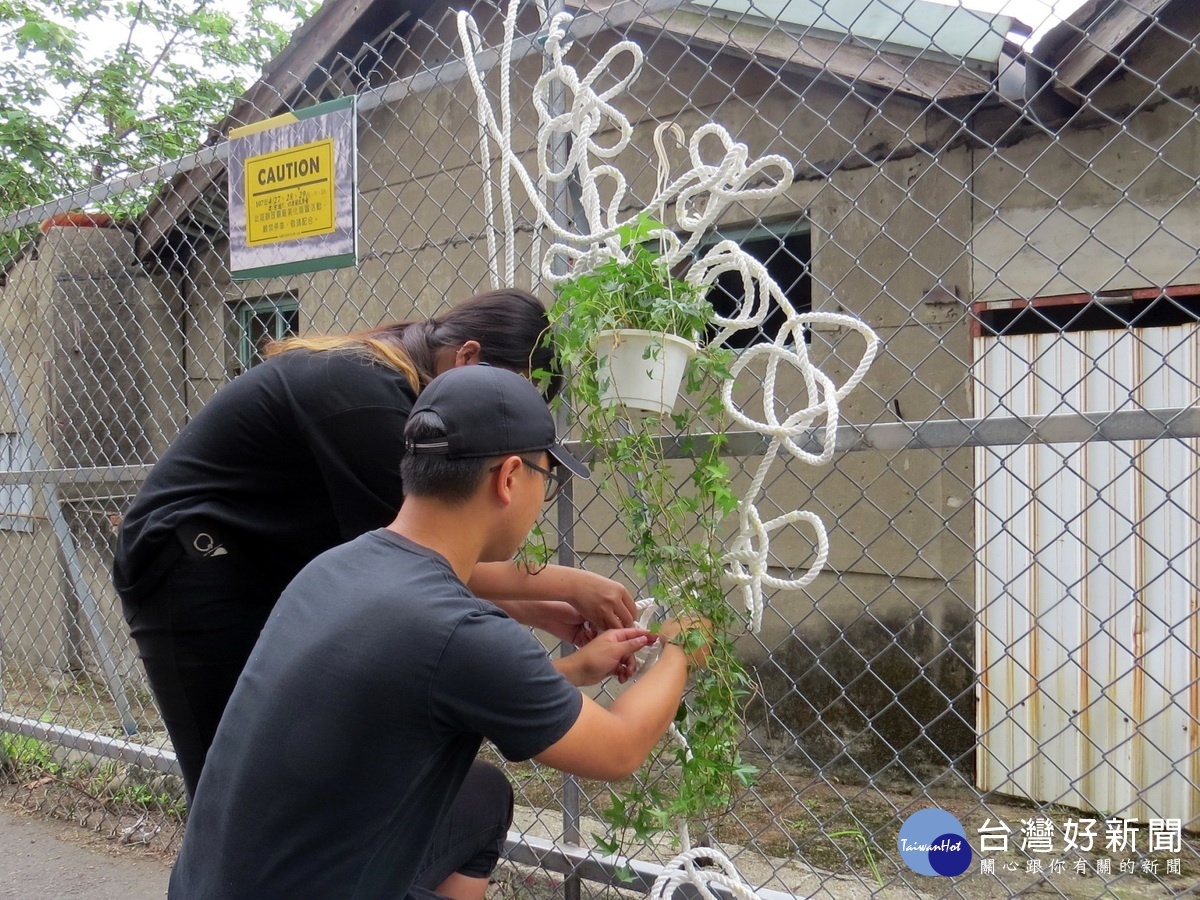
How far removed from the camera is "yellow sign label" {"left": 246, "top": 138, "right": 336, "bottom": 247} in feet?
9.30

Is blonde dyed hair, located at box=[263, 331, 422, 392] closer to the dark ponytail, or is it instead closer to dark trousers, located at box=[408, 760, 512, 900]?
the dark ponytail

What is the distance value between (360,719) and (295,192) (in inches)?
76.0

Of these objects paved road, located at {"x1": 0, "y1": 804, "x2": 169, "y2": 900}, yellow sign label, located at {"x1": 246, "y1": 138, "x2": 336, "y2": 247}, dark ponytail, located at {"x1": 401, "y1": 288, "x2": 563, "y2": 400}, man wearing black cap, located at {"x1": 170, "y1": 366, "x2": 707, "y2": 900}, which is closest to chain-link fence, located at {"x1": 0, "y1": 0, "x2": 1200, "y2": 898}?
paved road, located at {"x1": 0, "y1": 804, "x2": 169, "y2": 900}

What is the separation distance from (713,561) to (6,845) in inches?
128

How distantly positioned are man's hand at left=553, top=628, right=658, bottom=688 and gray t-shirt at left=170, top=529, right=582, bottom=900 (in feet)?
0.73

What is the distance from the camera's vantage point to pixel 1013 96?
11.8 ft

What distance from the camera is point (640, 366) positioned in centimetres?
182

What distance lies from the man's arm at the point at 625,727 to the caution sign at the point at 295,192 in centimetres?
160

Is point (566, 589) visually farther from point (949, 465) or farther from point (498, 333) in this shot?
point (949, 465)

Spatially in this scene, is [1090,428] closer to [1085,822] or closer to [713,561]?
[713,561]

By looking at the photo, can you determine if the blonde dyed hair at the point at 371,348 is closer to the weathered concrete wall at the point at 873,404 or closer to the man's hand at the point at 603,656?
the man's hand at the point at 603,656

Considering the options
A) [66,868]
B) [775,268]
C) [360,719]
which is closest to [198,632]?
[360,719]

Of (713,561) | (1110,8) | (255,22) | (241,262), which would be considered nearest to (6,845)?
(241,262)

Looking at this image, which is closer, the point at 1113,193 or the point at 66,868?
the point at 66,868
